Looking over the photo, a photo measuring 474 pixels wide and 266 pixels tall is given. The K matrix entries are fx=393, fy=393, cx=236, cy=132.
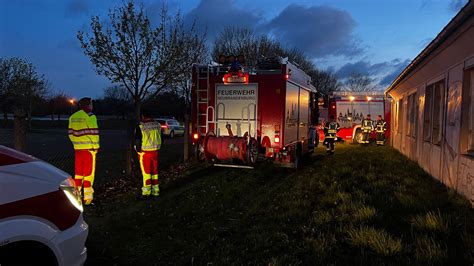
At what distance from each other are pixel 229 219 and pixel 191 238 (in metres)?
1.08

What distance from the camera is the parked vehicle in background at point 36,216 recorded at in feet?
8.13

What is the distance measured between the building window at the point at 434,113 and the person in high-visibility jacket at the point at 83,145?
7.63m

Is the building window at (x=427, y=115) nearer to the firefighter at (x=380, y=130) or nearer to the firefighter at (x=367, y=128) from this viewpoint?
the firefighter at (x=380, y=130)

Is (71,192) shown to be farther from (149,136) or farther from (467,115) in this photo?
(467,115)

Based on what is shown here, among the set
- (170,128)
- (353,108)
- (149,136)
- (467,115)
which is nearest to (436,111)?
(467,115)

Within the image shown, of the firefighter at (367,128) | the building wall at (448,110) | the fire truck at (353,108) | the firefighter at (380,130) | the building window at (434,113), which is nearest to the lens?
the building wall at (448,110)

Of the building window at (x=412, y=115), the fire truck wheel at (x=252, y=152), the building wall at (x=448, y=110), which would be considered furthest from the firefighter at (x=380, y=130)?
the fire truck wheel at (x=252, y=152)

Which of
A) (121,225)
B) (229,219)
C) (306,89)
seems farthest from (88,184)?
(306,89)

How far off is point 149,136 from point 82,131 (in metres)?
1.32

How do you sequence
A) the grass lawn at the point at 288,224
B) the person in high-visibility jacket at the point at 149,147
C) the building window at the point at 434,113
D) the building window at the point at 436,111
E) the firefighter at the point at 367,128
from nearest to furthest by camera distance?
the grass lawn at the point at 288,224 → the person in high-visibility jacket at the point at 149,147 → the building window at the point at 434,113 → the building window at the point at 436,111 → the firefighter at the point at 367,128

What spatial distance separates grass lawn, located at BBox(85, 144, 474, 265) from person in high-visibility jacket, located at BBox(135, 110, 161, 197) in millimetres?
385

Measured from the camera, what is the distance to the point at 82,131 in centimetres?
695

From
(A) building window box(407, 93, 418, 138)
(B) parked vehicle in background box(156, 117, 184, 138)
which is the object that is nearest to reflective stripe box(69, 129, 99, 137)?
(A) building window box(407, 93, 418, 138)

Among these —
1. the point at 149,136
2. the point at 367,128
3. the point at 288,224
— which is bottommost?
the point at 288,224
